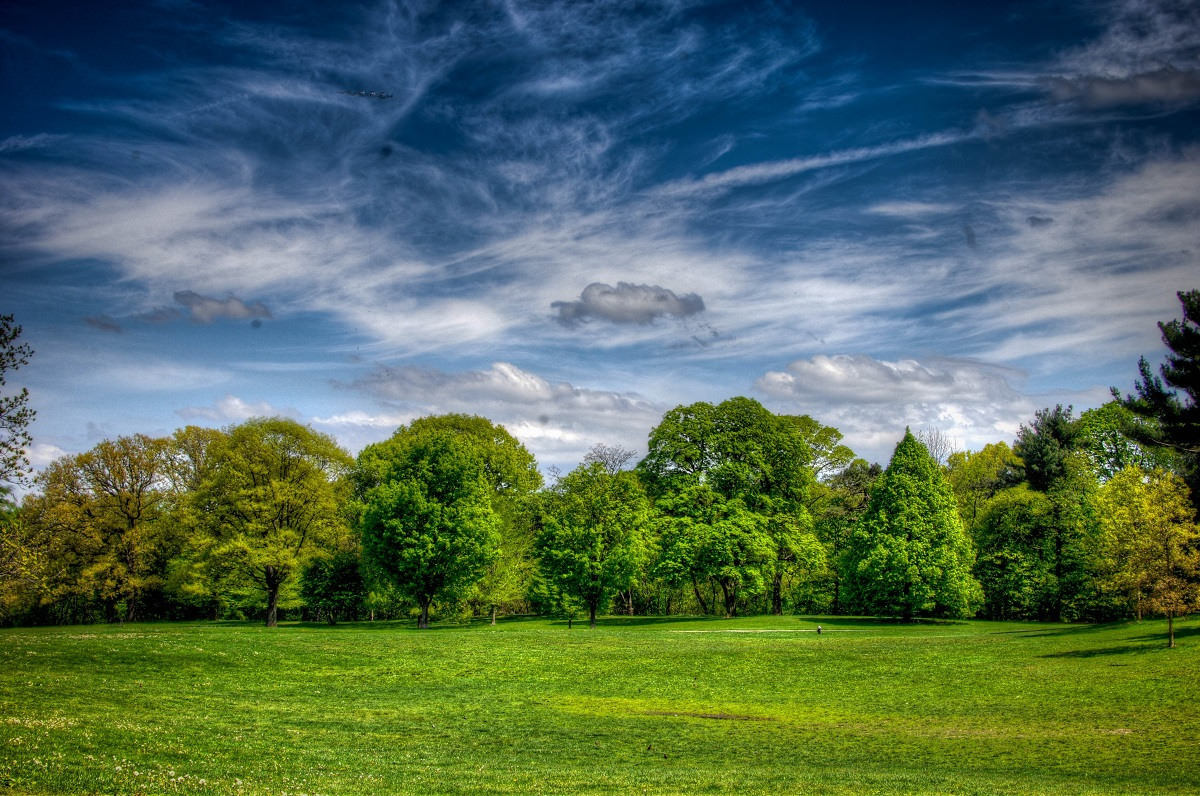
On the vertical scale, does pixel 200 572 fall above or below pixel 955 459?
below

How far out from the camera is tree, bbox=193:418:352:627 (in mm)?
55156

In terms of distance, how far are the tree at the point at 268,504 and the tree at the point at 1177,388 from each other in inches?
2054

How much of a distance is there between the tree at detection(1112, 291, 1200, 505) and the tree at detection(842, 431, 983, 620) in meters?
23.1

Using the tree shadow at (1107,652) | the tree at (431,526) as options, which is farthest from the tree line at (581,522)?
the tree shadow at (1107,652)

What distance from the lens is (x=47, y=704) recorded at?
1933 centimetres

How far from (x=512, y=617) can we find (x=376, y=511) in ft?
93.6

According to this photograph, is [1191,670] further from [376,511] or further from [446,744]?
[376,511]

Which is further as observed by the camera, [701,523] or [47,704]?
[701,523]

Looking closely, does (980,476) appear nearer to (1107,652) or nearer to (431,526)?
(1107,652)

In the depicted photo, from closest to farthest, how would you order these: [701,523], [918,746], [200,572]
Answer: [918,746] → [200,572] → [701,523]

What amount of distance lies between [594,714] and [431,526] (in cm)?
2702

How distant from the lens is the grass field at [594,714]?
1586cm

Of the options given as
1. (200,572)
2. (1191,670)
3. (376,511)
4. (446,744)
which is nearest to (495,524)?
(376,511)

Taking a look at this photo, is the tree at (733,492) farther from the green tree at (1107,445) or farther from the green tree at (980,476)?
the green tree at (1107,445)
